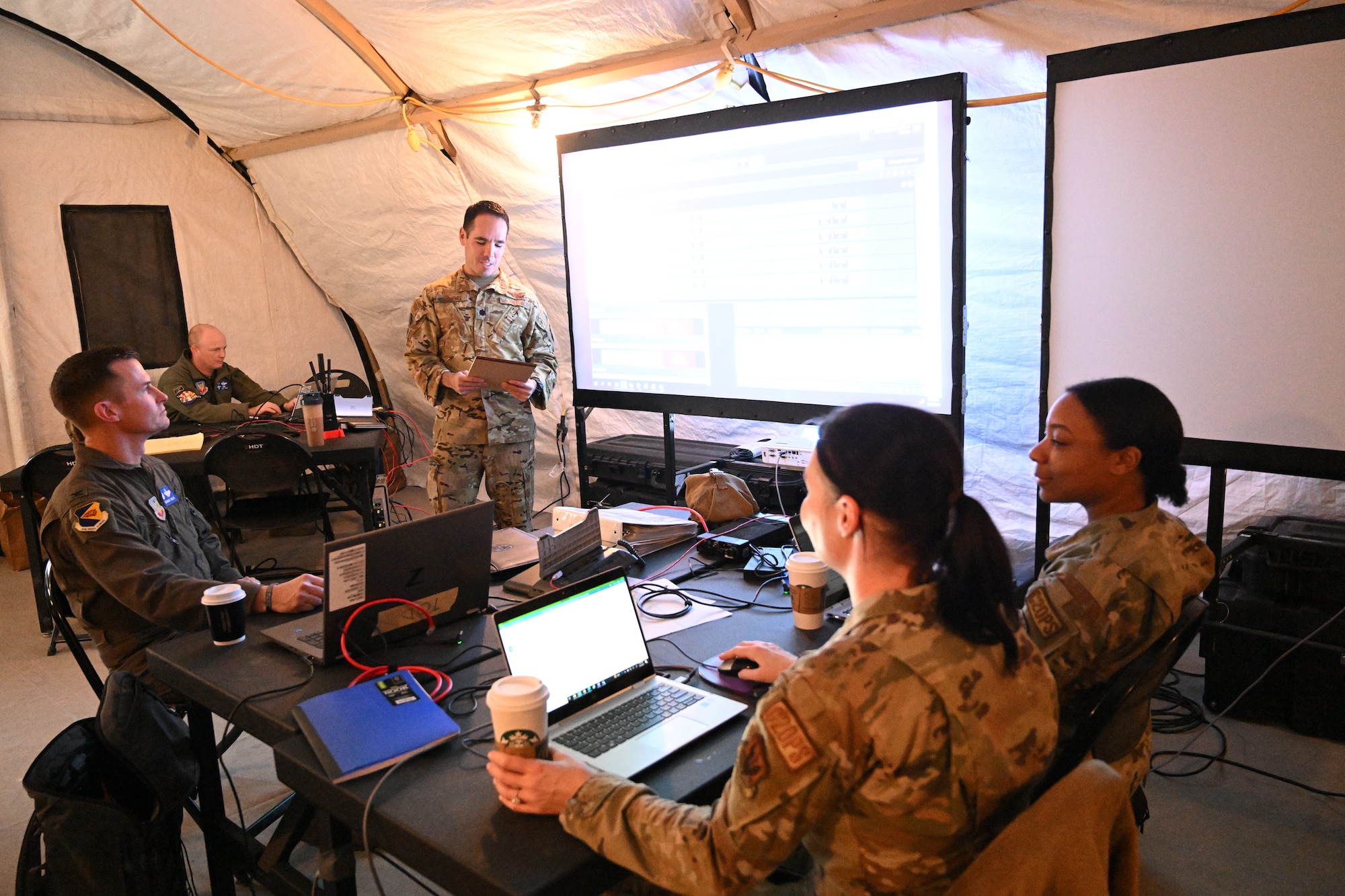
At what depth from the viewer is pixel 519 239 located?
4.57 meters

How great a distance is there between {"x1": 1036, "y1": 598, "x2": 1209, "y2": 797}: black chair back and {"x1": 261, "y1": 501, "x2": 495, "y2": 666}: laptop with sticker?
1.10 meters

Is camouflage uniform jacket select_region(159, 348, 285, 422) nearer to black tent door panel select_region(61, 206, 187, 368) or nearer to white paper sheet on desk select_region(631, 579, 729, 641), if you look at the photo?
black tent door panel select_region(61, 206, 187, 368)

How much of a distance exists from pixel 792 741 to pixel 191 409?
4.52m

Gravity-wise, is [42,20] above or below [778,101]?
above

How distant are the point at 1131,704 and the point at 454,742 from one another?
3.42ft

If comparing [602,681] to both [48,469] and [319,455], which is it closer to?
[319,455]

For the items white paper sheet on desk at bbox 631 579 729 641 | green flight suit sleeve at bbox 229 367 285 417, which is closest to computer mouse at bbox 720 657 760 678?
white paper sheet on desk at bbox 631 579 729 641

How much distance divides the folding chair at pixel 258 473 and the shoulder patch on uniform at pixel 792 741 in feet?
11.0

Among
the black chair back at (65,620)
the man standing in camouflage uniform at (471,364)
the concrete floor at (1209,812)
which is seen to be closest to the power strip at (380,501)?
the man standing in camouflage uniform at (471,364)

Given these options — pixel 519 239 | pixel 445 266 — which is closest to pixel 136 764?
pixel 519 239

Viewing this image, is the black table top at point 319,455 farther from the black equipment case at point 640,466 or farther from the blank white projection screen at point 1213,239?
the blank white projection screen at point 1213,239

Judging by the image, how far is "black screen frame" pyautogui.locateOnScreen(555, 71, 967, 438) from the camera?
2713mm

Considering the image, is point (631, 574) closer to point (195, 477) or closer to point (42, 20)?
point (195, 477)

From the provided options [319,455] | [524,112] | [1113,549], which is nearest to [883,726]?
[1113,549]
